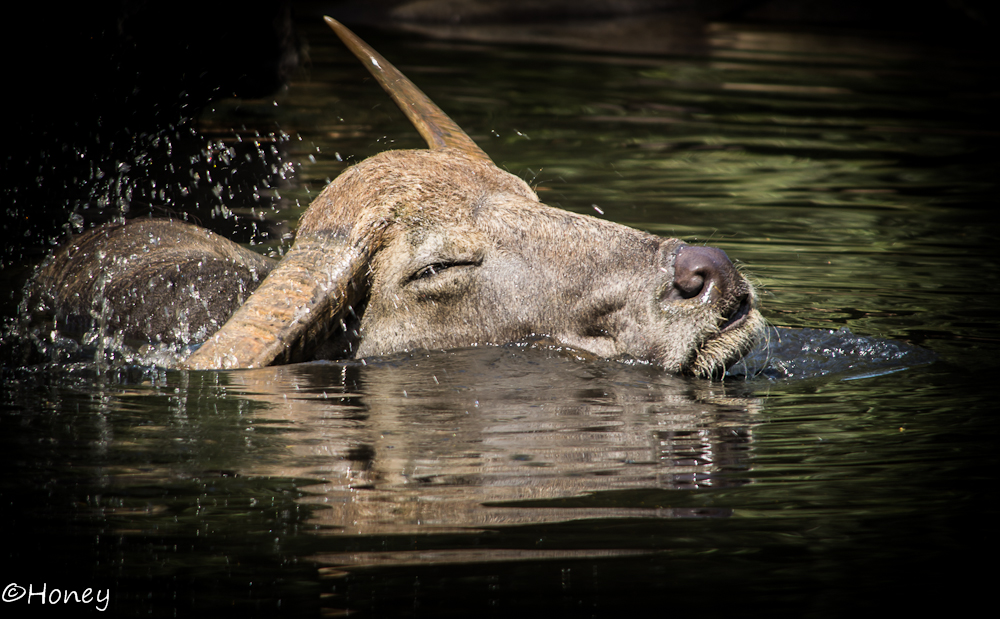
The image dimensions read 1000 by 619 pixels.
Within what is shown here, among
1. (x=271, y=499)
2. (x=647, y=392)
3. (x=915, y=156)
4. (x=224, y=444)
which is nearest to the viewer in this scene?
(x=271, y=499)

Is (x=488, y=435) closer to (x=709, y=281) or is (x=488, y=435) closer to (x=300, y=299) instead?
(x=300, y=299)

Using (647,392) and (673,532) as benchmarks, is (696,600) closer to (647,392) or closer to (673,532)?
(673,532)

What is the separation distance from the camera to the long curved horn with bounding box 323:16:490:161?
629cm

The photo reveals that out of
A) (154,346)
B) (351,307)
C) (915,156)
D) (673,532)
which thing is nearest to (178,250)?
(154,346)

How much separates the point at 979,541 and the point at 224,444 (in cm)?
267

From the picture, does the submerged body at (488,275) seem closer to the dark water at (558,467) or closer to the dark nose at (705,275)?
the dark nose at (705,275)

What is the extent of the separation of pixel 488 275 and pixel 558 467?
61.4 inches

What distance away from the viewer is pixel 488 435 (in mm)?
4570

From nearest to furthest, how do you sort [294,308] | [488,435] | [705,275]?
[488,435] → [294,308] → [705,275]

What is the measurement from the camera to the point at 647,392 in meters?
5.22

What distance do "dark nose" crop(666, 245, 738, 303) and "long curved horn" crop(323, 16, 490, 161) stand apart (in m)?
1.48

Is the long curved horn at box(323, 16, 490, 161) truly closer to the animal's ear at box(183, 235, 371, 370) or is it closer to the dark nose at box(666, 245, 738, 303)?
the animal's ear at box(183, 235, 371, 370)

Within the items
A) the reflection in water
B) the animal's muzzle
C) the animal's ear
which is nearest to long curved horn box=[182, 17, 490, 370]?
the animal's ear

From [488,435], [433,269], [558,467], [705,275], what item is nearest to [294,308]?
[433,269]
